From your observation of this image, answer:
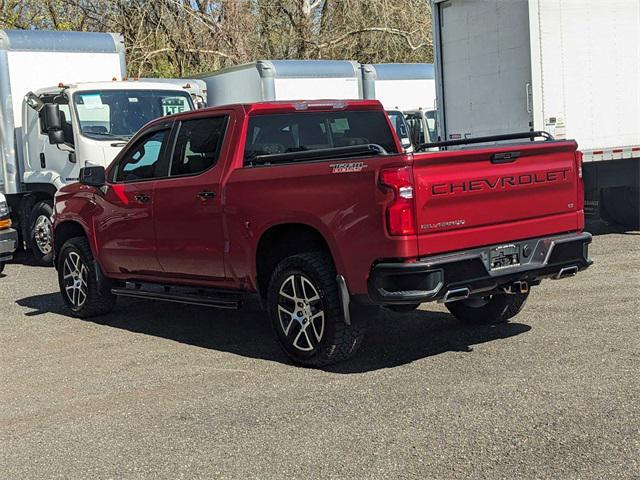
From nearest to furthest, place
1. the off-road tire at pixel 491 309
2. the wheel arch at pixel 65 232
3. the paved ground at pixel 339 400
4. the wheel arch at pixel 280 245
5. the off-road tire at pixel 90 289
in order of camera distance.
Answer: the paved ground at pixel 339 400, the wheel arch at pixel 280 245, the off-road tire at pixel 491 309, the off-road tire at pixel 90 289, the wheel arch at pixel 65 232

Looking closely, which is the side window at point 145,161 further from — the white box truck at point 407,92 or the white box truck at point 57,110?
the white box truck at point 407,92

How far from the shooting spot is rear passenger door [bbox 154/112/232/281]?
718cm

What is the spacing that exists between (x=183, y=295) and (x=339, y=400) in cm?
240

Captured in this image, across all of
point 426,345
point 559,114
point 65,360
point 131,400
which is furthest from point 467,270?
point 559,114

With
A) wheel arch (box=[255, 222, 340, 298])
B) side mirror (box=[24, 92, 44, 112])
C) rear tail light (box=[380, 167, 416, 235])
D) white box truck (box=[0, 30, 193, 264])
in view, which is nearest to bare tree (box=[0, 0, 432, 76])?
white box truck (box=[0, 30, 193, 264])

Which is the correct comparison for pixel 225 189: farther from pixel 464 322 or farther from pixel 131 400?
pixel 464 322

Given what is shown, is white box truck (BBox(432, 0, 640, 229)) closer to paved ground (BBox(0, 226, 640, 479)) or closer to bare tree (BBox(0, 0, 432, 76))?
paved ground (BBox(0, 226, 640, 479))

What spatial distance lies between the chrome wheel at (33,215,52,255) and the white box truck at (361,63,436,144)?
6.37 meters

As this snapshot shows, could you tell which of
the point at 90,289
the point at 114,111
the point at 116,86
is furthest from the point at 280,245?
the point at 116,86

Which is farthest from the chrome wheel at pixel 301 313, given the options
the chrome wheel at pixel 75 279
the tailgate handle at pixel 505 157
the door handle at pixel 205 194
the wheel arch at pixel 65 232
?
Result: the wheel arch at pixel 65 232

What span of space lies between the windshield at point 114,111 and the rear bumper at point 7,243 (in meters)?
1.68

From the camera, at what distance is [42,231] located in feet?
44.2

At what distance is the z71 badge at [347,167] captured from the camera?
19.3 ft

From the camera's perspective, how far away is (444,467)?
14.7ft
